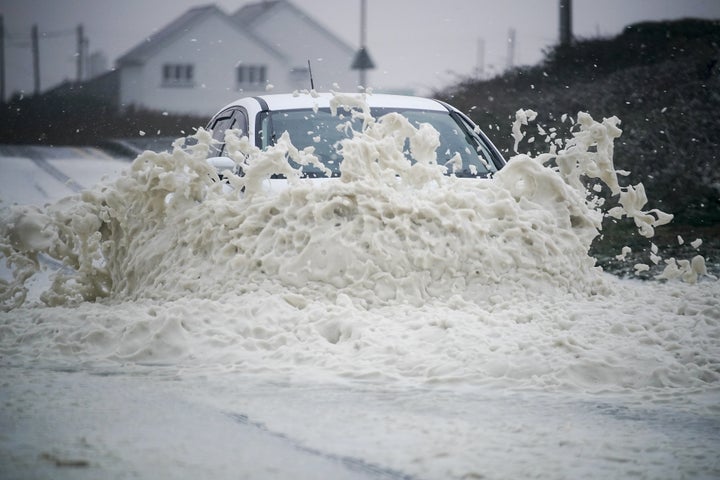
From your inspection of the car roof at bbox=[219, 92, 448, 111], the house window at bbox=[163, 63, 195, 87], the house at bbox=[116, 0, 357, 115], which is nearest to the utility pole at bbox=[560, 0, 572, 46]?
the car roof at bbox=[219, 92, 448, 111]

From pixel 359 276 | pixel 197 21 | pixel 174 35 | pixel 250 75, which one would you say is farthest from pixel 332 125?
pixel 250 75

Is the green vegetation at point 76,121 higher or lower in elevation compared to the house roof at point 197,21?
lower

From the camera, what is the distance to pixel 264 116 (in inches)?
376

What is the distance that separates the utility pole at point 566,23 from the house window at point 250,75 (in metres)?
36.4

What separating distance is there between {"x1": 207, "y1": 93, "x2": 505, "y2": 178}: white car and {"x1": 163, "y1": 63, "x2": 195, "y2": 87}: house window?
5289 centimetres

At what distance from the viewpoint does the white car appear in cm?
914

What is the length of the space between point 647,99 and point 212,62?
46153mm

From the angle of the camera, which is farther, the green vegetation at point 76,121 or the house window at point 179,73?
the house window at point 179,73

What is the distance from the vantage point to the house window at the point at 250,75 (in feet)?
214

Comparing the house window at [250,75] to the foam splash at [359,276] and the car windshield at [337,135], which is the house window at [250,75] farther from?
the foam splash at [359,276]

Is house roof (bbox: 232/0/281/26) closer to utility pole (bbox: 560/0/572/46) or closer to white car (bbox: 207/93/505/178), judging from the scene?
utility pole (bbox: 560/0/572/46)

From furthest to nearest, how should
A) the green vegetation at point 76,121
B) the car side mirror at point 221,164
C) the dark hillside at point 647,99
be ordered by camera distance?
the green vegetation at point 76,121
the dark hillside at point 647,99
the car side mirror at point 221,164

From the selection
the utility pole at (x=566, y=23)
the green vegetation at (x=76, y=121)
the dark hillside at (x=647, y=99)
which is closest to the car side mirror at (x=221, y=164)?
the dark hillside at (x=647, y=99)

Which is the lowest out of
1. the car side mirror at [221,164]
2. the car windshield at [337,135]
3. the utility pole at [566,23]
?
the car side mirror at [221,164]
